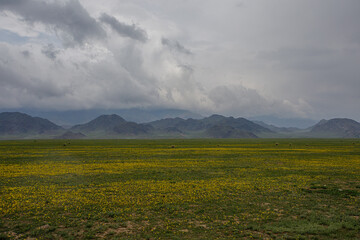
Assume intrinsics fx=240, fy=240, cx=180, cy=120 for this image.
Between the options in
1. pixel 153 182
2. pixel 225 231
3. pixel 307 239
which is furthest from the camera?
pixel 153 182

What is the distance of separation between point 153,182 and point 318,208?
14.6 m

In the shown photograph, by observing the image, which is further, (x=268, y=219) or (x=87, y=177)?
(x=87, y=177)

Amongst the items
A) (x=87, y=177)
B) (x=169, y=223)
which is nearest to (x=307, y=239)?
(x=169, y=223)

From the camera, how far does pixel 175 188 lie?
21.9 metres

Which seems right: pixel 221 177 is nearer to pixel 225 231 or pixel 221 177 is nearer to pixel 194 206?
pixel 194 206

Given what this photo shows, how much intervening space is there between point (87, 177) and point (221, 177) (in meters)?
15.3


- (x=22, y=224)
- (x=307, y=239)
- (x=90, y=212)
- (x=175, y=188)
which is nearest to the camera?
(x=307, y=239)

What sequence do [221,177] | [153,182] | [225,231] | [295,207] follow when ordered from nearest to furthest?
[225,231]
[295,207]
[153,182]
[221,177]

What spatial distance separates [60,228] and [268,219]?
473 inches

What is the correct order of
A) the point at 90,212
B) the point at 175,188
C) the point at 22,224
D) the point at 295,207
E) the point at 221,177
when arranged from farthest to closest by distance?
the point at 221,177 < the point at 175,188 < the point at 295,207 < the point at 90,212 < the point at 22,224

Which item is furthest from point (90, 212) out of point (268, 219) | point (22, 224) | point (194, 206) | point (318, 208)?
point (318, 208)

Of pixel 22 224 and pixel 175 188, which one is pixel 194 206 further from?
pixel 22 224

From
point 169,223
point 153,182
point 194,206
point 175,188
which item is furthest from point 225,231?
point 153,182

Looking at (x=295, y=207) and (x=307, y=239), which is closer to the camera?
(x=307, y=239)
